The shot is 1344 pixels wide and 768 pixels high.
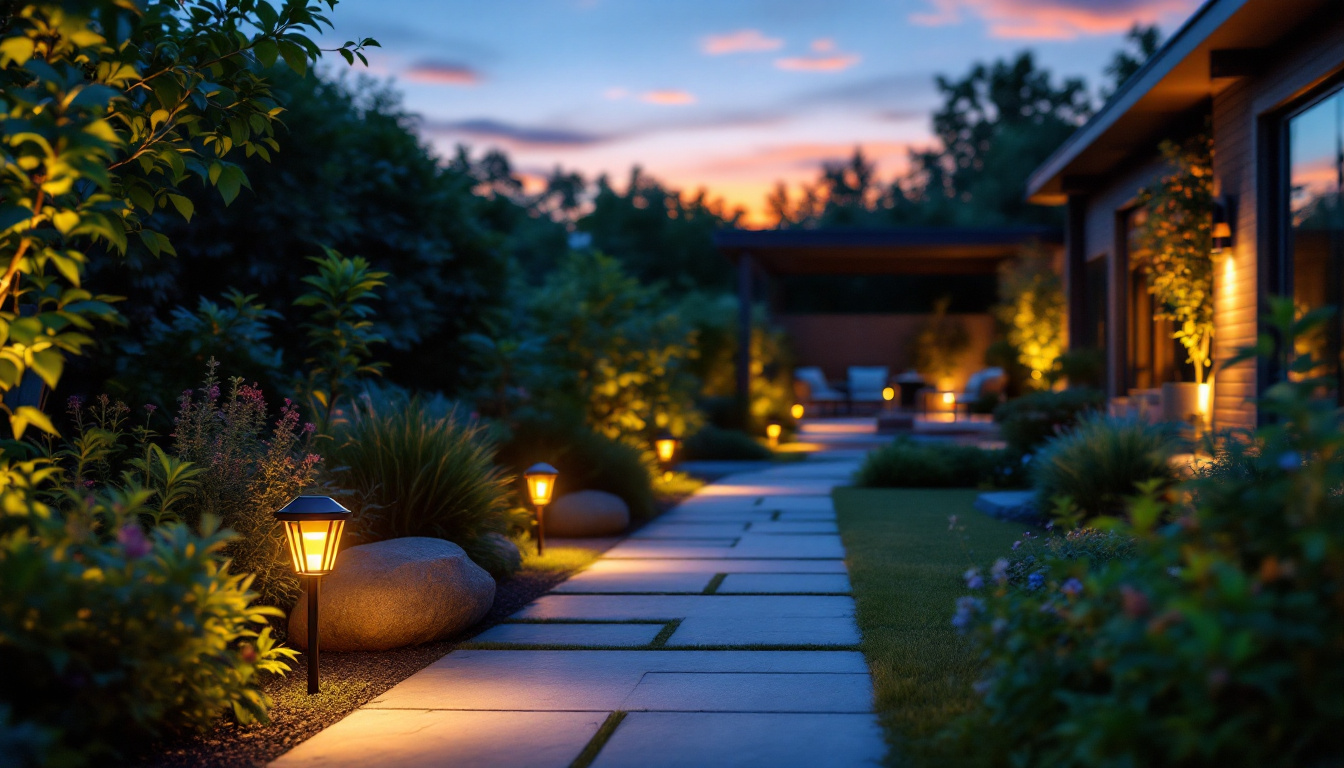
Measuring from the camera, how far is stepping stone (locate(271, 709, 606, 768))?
2764mm

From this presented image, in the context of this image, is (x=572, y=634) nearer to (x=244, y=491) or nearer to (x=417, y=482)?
(x=417, y=482)

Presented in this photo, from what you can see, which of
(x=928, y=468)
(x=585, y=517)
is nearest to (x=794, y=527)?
(x=585, y=517)

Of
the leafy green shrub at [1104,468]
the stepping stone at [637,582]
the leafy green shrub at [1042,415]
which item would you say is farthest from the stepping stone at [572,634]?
the leafy green shrub at [1042,415]

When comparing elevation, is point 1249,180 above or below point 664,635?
above

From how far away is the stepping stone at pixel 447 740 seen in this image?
9.07ft

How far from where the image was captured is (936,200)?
3095 cm

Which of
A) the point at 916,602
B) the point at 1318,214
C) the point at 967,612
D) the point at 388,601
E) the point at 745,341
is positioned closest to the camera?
the point at 967,612

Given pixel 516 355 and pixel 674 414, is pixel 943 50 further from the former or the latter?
pixel 516 355

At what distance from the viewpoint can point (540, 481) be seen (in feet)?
20.5

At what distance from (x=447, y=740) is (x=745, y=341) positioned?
12989mm

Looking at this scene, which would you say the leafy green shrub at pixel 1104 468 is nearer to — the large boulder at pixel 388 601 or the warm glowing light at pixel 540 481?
the warm glowing light at pixel 540 481

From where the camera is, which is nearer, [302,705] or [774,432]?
[302,705]

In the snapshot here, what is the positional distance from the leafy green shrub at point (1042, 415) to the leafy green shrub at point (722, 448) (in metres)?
3.96

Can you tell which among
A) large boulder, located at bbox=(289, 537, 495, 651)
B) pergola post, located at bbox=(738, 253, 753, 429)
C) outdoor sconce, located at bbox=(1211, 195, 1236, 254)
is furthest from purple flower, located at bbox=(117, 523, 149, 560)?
pergola post, located at bbox=(738, 253, 753, 429)
